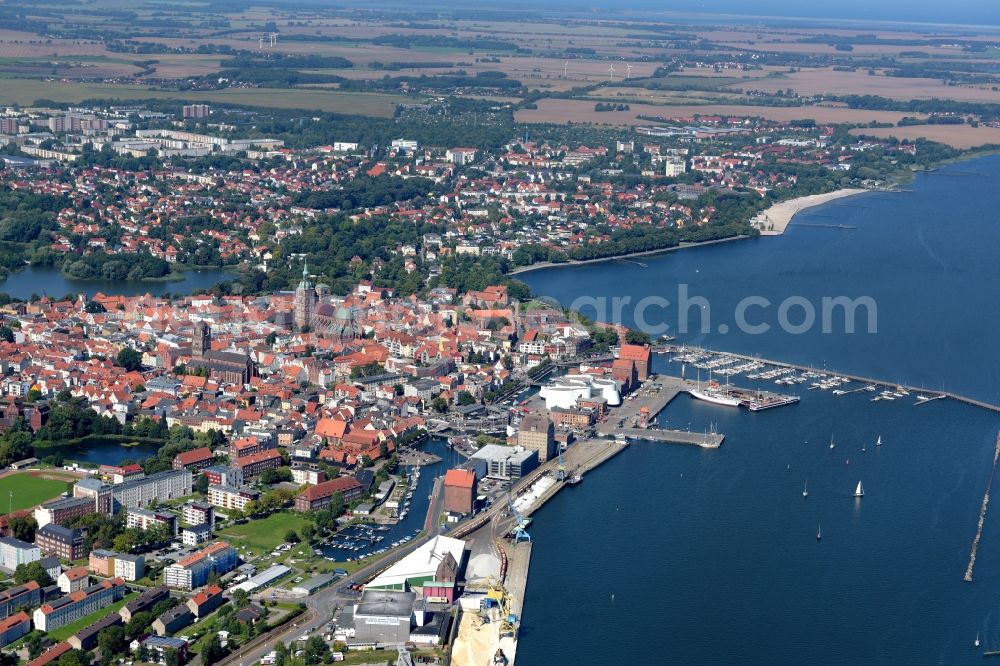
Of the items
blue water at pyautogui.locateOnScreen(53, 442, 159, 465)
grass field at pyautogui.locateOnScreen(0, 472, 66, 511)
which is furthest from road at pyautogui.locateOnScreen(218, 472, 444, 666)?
blue water at pyautogui.locateOnScreen(53, 442, 159, 465)

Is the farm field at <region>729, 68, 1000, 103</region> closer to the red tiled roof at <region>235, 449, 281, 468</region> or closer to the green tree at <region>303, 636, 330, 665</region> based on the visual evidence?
the red tiled roof at <region>235, 449, 281, 468</region>

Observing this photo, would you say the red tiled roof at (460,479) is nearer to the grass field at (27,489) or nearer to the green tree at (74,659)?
the grass field at (27,489)

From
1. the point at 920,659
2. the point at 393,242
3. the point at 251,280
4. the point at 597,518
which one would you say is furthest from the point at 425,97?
the point at 920,659

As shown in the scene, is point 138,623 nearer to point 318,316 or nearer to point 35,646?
point 35,646

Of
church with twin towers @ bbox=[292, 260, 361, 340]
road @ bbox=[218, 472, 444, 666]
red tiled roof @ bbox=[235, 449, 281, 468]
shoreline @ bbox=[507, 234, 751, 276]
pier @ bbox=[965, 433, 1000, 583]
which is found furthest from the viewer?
shoreline @ bbox=[507, 234, 751, 276]

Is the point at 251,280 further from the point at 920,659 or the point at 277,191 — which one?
the point at 920,659

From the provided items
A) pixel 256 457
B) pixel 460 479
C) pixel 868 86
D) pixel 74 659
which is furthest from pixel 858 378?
pixel 868 86
